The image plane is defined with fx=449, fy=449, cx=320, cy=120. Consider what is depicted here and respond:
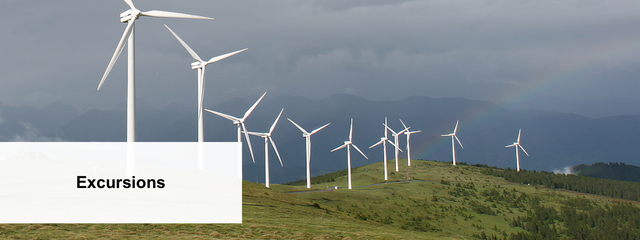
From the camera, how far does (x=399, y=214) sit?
3046 inches

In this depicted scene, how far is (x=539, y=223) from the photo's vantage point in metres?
92.3

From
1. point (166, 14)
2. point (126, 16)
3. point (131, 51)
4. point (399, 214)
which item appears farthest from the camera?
point (399, 214)

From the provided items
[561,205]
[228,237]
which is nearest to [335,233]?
[228,237]

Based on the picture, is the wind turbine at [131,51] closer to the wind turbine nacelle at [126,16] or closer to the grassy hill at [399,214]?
the wind turbine nacelle at [126,16]

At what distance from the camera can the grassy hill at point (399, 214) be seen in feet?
105

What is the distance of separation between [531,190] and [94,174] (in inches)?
5248

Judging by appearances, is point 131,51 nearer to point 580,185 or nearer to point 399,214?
point 399,214

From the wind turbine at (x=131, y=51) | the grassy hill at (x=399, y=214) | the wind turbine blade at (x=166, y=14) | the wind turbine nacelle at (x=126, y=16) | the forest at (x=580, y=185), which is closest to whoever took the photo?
the grassy hill at (x=399, y=214)

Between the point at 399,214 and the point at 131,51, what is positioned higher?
the point at 131,51

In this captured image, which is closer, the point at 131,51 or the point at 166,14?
the point at 131,51

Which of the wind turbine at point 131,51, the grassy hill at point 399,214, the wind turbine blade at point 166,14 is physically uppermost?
the wind turbine blade at point 166,14

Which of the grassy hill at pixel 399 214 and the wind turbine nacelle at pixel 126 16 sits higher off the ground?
the wind turbine nacelle at pixel 126 16

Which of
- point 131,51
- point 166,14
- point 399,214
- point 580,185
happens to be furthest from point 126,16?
point 580,185

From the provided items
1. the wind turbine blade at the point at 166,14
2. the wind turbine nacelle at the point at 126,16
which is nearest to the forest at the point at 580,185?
the wind turbine blade at the point at 166,14
